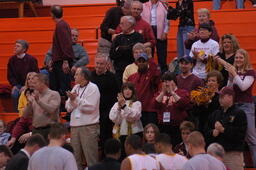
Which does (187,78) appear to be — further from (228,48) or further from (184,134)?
(184,134)

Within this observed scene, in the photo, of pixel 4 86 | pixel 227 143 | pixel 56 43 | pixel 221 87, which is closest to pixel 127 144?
pixel 227 143

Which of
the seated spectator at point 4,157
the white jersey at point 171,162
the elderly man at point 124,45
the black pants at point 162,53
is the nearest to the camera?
the white jersey at point 171,162

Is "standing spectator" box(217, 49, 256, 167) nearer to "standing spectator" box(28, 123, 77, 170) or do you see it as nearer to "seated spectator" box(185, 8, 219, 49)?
"seated spectator" box(185, 8, 219, 49)

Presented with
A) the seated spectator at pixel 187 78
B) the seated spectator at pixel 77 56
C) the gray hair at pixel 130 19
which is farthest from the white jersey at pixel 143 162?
the seated spectator at pixel 77 56

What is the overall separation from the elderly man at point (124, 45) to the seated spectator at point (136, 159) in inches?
145

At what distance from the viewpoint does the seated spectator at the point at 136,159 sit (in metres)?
10.1

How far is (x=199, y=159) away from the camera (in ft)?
32.0

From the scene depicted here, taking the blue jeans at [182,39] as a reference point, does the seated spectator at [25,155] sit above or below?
below

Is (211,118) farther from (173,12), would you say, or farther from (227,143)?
(173,12)

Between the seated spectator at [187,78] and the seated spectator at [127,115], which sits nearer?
the seated spectator at [127,115]

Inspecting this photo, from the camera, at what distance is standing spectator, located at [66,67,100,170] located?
12.7 m

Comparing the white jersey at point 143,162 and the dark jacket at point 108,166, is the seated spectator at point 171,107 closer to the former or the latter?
the white jersey at point 143,162

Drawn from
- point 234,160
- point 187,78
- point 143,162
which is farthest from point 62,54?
point 143,162

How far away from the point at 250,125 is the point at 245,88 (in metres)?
0.53
